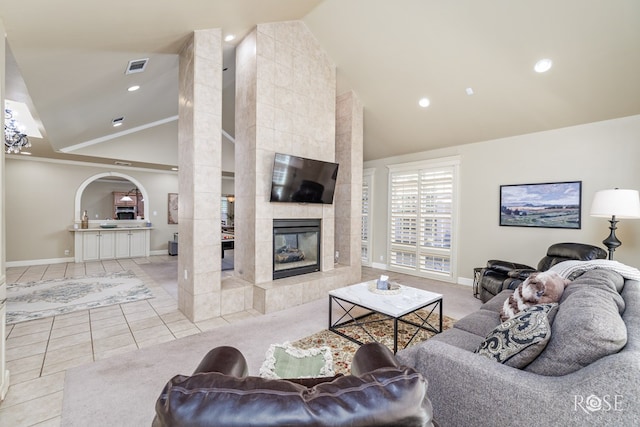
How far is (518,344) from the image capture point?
1.41 meters

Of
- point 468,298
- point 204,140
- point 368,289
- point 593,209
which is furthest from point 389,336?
point 204,140

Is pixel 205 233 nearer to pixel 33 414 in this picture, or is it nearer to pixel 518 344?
pixel 33 414

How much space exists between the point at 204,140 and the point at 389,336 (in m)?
3.23

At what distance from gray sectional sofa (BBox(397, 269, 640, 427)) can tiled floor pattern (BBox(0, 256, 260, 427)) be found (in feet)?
8.18

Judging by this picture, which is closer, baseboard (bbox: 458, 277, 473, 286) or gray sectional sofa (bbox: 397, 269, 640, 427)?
gray sectional sofa (bbox: 397, 269, 640, 427)

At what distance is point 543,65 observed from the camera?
3545 mm

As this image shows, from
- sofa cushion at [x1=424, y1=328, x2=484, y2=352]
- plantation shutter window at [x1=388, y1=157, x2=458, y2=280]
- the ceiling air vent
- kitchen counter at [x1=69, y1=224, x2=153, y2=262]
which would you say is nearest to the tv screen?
Result: the ceiling air vent

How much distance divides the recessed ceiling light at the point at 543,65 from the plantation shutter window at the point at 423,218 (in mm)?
2095

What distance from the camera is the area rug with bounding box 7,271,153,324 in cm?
375

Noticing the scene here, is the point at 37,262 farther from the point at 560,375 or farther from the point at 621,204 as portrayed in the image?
the point at 621,204

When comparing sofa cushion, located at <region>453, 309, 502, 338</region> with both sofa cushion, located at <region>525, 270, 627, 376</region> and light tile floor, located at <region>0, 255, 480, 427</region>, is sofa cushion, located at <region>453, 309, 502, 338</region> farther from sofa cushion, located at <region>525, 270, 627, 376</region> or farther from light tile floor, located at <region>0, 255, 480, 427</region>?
light tile floor, located at <region>0, 255, 480, 427</region>

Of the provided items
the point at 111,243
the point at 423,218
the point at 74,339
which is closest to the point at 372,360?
the point at 74,339

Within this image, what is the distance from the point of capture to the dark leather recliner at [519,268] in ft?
11.6

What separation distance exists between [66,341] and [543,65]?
6457mm
